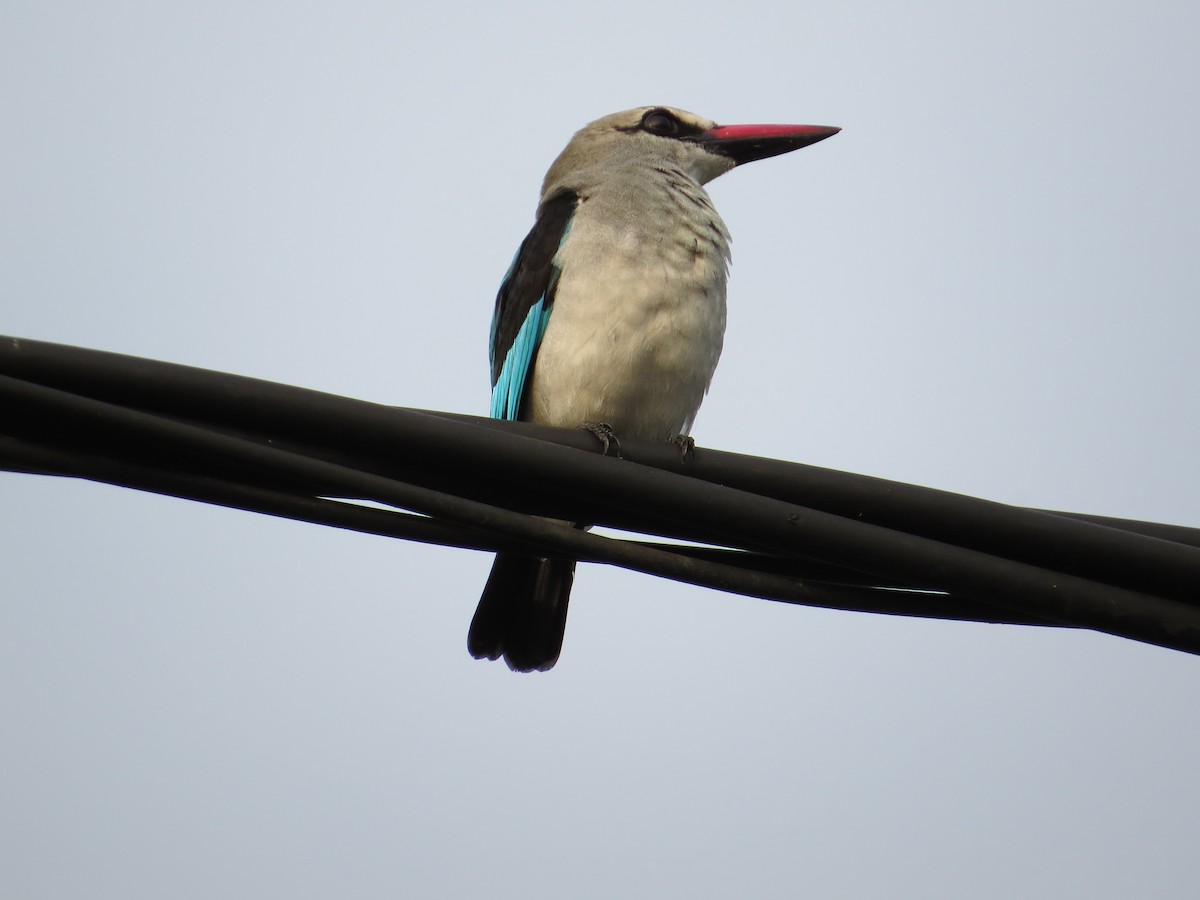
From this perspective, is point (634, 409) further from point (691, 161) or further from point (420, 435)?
point (420, 435)

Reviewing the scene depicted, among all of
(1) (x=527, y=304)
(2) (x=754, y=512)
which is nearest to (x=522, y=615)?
(1) (x=527, y=304)

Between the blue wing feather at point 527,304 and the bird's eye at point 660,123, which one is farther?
the bird's eye at point 660,123

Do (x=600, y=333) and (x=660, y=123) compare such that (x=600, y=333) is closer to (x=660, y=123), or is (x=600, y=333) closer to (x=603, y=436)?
(x=603, y=436)

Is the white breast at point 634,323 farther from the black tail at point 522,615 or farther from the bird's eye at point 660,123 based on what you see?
the bird's eye at point 660,123

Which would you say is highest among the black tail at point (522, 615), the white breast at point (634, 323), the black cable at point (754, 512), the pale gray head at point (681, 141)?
the pale gray head at point (681, 141)

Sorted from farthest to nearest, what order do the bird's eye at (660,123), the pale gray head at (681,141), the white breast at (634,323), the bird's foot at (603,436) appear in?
the bird's eye at (660,123) < the pale gray head at (681,141) < the white breast at (634,323) < the bird's foot at (603,436)

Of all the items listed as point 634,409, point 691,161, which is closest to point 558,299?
point 634,409

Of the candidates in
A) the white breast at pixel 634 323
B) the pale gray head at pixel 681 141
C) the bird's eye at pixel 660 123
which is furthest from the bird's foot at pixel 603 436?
the bird's eye at pixel 660 123

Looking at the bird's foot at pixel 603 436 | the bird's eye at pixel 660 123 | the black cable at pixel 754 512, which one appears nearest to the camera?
the black cable at pixel 754 512
